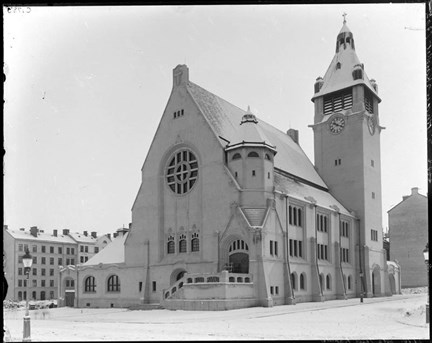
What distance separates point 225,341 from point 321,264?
40214mm

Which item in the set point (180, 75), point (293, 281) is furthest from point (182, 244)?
point (180, 75)

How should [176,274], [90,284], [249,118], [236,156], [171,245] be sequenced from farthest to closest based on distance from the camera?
1. [90,284]
2. [171,245]
3. [176,274]
4. [249,118]
5. [236,156]

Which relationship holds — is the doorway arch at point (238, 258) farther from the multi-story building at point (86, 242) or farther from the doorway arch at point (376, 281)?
the doorway arch at point (376, 281)

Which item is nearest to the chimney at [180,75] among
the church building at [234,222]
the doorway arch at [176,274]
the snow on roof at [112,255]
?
the church building at [234,222]

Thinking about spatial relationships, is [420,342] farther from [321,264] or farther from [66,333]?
[321,264]

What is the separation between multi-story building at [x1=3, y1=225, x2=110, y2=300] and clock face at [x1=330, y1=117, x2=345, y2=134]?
32800mm

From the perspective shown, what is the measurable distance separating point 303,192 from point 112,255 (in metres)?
22.0

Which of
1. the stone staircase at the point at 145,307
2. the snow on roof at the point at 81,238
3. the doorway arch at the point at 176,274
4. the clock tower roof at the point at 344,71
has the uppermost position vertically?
the clock tower roof at the point at 344,71

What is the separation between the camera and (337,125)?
73688 mm

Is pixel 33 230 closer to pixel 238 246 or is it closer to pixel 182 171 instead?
pixel 182 171

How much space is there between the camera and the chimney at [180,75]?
58.5 metres

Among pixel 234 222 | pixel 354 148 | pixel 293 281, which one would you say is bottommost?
pixel 293 281

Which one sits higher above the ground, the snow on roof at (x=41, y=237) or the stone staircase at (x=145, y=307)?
the snow on roof at (x=41, y=237)

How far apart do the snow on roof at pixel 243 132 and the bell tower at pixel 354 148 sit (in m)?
2.62
